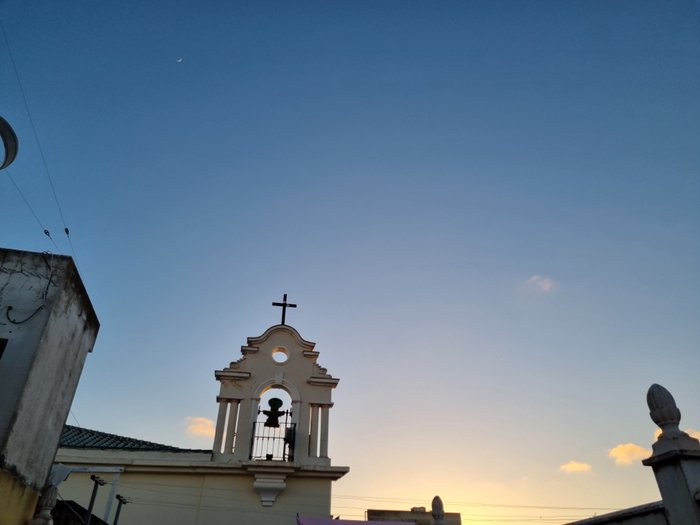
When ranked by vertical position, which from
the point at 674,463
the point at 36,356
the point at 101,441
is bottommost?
the point at 674,463

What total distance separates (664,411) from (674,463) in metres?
0.61

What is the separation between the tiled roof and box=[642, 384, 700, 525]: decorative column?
517 inches

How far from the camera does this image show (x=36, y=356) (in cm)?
955


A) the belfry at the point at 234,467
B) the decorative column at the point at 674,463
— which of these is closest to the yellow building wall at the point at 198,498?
the belfry at the point at 234,467

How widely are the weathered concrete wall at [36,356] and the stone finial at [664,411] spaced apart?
9.58 m

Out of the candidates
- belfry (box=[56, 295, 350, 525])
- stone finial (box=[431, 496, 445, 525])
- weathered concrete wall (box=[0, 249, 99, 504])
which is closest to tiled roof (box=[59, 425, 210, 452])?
belfry (box=[56, 295, 350, 525])

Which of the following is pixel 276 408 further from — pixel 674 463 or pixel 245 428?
pixel 674 463

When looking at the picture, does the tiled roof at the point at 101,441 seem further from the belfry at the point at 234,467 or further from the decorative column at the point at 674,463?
the decorative column at the point at 674,463

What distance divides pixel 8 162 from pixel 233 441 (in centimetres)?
1058

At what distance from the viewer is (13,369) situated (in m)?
9.31

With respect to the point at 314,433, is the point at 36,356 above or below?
below

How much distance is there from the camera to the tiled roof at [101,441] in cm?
1617

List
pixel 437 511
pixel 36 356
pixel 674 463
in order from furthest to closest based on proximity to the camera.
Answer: pixel 437 511 < pixel 36 356 < pixel 674 463

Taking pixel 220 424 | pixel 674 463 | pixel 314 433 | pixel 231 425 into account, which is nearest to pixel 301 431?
pixel 314 433
